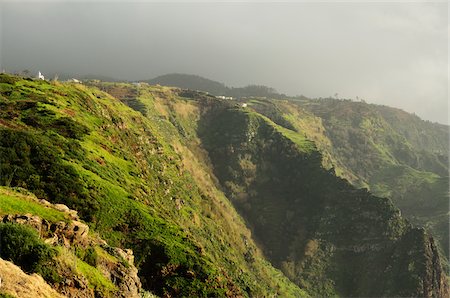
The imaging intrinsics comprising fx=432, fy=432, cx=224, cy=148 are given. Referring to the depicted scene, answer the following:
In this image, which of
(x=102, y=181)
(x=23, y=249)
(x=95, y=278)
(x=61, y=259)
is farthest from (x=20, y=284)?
(x=102, y=181)

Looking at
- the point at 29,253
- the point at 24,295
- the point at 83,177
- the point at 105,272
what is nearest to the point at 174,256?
the point at 83,177

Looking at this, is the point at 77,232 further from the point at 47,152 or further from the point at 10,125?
the point at 10,125

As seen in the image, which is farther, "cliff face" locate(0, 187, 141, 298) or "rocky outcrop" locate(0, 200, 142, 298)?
"rocky outcrop" locate(0, 200, 142, 298)

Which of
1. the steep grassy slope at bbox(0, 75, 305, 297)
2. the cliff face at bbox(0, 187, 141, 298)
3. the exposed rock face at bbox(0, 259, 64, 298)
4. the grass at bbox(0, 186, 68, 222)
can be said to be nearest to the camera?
the exposed rock face at bbox(0, 259, 64, 298)

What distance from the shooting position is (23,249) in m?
29.0

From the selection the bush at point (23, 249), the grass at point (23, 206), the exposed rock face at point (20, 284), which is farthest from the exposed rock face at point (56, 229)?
the exposed rock face at point (20, 284)

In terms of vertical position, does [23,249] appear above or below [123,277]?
above

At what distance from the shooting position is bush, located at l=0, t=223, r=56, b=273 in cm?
2859

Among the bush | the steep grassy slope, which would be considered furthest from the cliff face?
the steep grassy slope

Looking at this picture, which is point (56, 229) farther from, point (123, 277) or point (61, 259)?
point (61, 259)

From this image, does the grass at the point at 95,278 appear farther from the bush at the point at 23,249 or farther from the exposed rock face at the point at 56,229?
the bush at the point at 23,249

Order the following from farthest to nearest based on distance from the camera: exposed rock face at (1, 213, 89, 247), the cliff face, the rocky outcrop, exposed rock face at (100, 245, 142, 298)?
exposed rock face at (100, 245, 142, 298) < exposed rock face at (1, 213, 89, 247) < the rocky outcrop < the cliff face

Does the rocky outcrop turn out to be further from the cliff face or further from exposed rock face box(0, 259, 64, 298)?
exposed rock face box(0, 259, 64, 298)

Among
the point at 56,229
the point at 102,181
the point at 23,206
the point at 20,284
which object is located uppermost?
the point at 23,206
